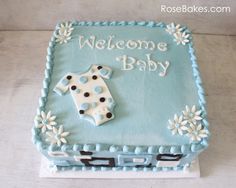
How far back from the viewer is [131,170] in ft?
3.21

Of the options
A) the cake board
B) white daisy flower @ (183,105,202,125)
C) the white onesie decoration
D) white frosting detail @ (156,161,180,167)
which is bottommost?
the cake board

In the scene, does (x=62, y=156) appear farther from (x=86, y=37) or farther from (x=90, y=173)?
(x=86, y=37)

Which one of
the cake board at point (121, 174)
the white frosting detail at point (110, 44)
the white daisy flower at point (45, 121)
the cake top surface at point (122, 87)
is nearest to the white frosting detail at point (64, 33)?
the cake top surface at point (122, 87)

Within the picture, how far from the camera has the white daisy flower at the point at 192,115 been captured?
2.85ft

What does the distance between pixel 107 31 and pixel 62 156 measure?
0.39m

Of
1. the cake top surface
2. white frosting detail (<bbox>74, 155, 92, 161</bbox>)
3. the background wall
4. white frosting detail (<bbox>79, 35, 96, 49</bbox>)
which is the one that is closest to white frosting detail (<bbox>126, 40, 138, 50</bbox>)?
the cake top surface

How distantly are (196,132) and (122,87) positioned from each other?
0.74 ft

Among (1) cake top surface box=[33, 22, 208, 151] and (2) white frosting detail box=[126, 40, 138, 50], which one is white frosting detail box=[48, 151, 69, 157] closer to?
(1) cake top surface box=[33, 22, 208, 151]

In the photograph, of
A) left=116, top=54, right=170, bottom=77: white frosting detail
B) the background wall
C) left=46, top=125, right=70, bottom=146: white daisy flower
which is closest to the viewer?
left=46, top=125, right=70, bottom=146: white daisy flower

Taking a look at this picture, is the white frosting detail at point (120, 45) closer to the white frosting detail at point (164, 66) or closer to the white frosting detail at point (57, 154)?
the white frosting detail at point (164, 66)

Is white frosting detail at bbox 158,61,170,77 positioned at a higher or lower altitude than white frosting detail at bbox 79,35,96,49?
lower

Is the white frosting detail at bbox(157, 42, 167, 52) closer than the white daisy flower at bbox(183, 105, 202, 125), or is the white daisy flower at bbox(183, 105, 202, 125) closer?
the white daisy flower at bbox(183, 105, 202, 125)

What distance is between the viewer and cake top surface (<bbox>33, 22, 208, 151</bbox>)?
0.85 metres

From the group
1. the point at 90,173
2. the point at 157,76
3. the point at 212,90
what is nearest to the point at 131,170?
the point at 90,173
